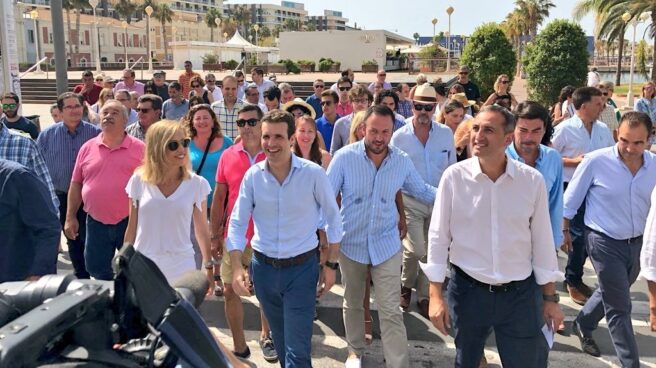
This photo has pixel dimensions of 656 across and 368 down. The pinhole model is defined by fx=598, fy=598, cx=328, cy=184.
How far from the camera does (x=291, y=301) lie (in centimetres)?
367

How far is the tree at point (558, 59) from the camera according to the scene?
1638 cm

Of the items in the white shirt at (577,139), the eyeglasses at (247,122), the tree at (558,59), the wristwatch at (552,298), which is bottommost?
the wristwatch at (552,298)

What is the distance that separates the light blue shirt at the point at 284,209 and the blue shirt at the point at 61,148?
272cm

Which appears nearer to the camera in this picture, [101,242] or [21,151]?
[21,151]

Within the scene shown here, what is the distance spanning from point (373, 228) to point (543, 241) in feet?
4.25

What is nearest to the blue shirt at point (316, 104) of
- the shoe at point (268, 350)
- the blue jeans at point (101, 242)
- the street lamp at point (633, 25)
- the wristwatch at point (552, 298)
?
the blue jeans at point (101, 242)

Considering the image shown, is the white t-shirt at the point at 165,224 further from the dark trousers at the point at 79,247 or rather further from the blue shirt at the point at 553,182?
the blue shirt at the point at 553,182

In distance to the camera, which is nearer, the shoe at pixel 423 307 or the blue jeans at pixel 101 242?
the blue jeans at pixel 101 242

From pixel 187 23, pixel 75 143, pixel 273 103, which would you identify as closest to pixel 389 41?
pixel 273 103

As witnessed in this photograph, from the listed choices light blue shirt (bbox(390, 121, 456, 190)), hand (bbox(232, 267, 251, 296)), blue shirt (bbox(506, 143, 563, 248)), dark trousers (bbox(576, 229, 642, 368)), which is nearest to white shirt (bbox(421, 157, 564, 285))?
blue shirt (bbox(506, 143, 563, 248))

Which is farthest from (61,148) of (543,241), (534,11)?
(534,11)

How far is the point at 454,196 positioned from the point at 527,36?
66.1m

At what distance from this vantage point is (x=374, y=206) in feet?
13.7

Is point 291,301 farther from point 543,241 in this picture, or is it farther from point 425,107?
point 425,107
